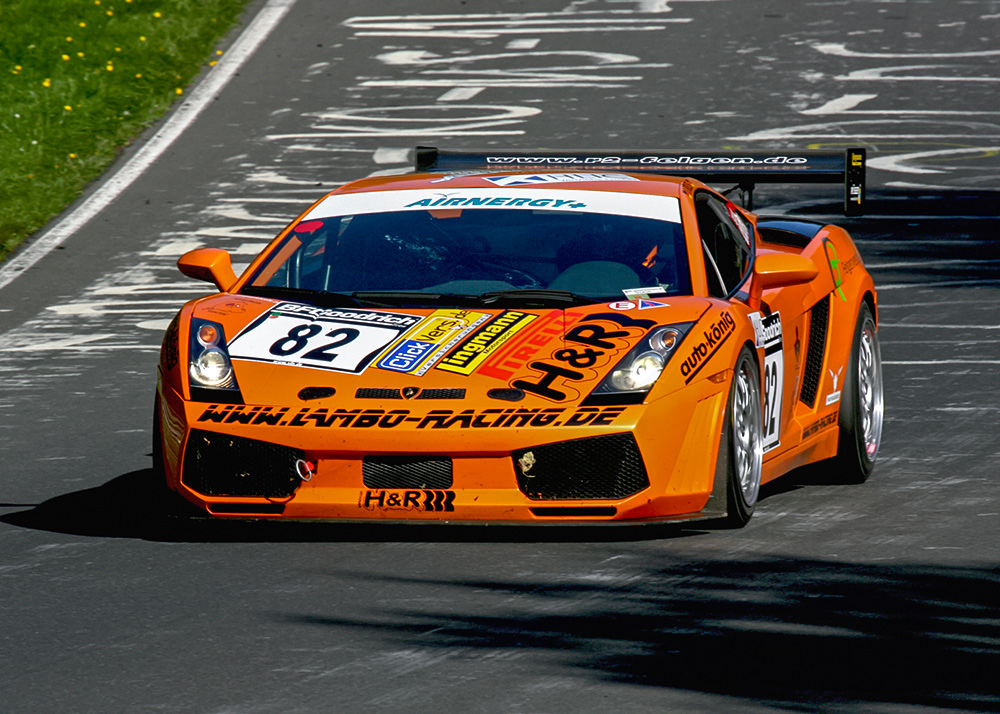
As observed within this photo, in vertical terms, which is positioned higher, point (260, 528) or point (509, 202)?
point (509, 202)

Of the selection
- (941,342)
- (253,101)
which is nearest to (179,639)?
(941,342)

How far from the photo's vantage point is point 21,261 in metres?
14.6

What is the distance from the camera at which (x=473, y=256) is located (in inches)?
291

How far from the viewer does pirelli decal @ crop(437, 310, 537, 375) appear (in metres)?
6.45

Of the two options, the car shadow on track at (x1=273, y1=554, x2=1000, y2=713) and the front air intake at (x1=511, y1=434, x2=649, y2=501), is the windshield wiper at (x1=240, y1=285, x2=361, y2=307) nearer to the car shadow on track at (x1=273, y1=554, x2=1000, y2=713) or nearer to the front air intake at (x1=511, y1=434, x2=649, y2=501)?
the front air intake at (x1=511, y1=434, x2=649, y2=501)

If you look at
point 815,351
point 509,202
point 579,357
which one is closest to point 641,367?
point 579,357

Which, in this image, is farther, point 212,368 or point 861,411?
point 861,411

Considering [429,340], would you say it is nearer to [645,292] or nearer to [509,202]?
[645,292]

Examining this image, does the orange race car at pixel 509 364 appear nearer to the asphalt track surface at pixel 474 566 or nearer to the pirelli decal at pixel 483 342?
the pirelli decal at pixel 483 342

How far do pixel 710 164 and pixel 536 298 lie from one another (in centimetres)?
241

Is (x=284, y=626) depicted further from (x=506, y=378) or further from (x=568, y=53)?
(x=568, y=53)

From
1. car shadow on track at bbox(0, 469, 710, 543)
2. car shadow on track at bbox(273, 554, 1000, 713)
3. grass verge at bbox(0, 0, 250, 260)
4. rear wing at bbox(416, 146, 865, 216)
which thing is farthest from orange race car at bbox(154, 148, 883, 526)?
grass verge at bbox(0, 0, 250, 260)

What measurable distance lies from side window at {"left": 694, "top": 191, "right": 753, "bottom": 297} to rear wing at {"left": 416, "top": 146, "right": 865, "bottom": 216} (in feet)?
2.78

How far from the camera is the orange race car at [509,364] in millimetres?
6316
